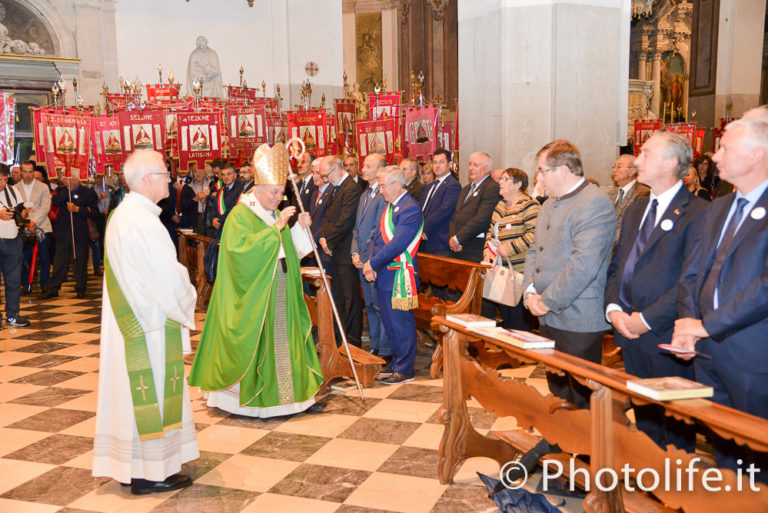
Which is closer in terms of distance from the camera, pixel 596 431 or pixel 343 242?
pixel 596 431

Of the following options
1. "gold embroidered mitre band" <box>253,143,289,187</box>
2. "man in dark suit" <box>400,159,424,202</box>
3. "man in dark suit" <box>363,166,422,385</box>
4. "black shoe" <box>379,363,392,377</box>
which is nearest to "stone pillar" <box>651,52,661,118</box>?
"man in dark suit" <box>400,159,424,202</box>

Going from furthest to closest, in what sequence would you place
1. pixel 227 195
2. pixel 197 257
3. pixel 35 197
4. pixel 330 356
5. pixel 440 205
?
pixel 197 257
pixel 35 197
pixel 227 195
pixel 440 205
pixel 330 356

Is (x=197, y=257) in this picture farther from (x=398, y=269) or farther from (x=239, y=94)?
(x=398, y=269)

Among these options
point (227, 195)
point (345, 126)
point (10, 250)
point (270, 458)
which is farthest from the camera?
point (345, 126)

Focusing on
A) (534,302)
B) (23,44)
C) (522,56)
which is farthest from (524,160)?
(23,44)

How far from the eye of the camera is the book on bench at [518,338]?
3.17 metres

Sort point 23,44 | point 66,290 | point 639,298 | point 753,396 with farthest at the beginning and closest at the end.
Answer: point 23,44 → point 66,290 → point 639,298 → point 753,396

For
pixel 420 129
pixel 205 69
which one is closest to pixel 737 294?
pixel 420 129

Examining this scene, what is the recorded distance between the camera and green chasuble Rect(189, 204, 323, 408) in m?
4.62

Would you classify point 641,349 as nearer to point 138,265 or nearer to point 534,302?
point 534,302

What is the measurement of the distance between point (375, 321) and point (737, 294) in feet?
13.2

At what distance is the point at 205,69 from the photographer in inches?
630

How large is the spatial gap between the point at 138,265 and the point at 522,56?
4706 millimetres

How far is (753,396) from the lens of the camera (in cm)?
271
